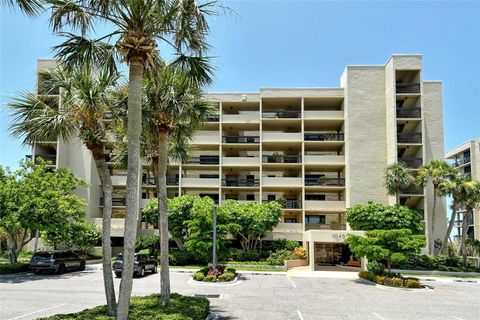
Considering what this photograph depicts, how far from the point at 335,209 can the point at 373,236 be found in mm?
15883

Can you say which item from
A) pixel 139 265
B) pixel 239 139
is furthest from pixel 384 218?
pixel 139 265

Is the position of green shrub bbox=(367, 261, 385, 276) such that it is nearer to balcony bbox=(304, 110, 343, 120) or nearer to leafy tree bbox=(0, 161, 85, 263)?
balcony bbox=(304, 110, 343, 120)

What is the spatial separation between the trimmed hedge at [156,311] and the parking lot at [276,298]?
1851 millimetres

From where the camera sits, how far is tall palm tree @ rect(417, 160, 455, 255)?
37972 millimetres

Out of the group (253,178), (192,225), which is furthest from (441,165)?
(192,225)

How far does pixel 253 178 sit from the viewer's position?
1901 inches

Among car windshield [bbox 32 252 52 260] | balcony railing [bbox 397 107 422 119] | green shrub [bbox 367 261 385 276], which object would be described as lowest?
green shrub [bbox 367 261 385 276]

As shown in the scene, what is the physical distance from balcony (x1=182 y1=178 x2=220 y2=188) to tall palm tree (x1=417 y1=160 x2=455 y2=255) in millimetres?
21933

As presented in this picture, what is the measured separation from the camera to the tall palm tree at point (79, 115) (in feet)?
38.7

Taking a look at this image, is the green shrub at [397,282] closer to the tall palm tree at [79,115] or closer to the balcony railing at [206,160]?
the tall palm tree at [79,115]

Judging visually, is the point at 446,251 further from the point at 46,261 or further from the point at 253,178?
the point at 46,261

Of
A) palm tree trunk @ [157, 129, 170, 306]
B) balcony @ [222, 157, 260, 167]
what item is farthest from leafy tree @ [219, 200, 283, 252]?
palm tree trunk @ [157, 129, 170, 306]

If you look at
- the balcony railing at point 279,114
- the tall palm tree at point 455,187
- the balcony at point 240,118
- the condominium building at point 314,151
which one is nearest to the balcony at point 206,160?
the condominium building at point 314,151

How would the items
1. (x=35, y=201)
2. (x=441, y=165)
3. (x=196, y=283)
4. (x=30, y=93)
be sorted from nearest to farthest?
(x=30, y=93), (x=196, y=283), (x=35, y=201), (x=441, y=165)
